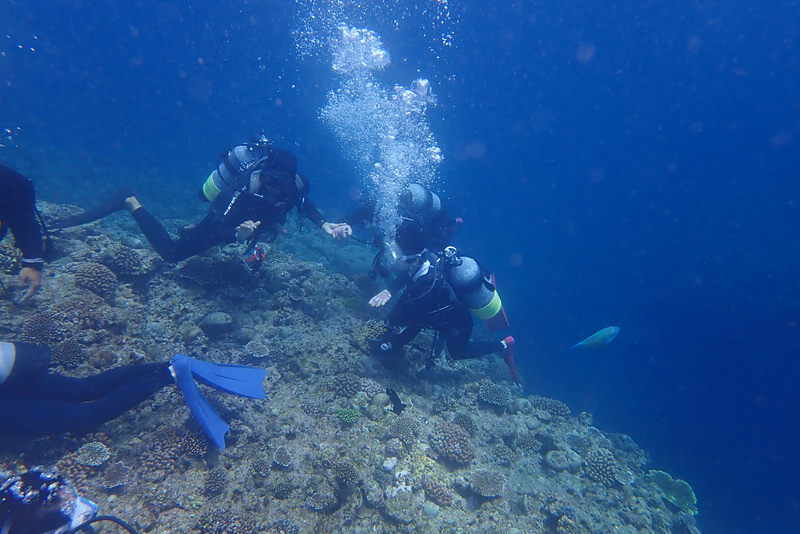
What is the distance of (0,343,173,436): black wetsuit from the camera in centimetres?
317

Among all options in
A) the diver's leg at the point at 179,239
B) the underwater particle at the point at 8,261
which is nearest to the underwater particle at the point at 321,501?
the diver's leg at the point at 179,239

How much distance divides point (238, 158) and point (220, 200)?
3.23ft

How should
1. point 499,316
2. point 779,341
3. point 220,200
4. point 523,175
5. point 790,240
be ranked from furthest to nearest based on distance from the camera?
point 523,175 < point 779,341 < point 790,240 < point 499,316 < point 220,200

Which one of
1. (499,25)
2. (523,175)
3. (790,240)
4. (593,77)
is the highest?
(523,175)

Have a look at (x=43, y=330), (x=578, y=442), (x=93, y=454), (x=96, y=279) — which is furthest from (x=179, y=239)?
A: (x=578, y=442)

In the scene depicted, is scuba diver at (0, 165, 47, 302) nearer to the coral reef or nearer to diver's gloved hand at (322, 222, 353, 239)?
the coral reef

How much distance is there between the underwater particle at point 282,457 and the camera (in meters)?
4.23

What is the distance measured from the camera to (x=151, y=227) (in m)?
6.21

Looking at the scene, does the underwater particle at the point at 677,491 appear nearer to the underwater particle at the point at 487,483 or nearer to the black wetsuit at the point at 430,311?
the underwater particle at the point at 487,483

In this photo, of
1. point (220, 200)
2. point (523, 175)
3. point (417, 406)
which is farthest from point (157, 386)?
point (523, 175)

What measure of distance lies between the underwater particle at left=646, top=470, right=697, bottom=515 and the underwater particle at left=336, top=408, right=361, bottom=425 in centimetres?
854

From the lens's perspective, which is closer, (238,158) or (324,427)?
(324,427)

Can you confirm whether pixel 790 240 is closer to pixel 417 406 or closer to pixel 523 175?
pixel 417 406

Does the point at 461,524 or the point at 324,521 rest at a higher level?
the point at 461,524
